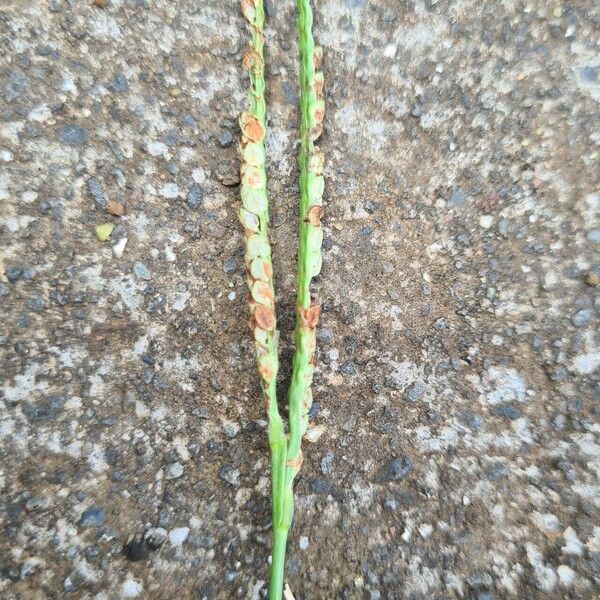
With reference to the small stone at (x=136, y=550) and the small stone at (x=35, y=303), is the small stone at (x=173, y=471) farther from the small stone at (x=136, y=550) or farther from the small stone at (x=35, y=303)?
the small stone at (x=35, y=303)

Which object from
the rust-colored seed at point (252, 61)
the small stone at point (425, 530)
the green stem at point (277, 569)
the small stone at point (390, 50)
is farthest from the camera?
the small stone at point (390, 50)

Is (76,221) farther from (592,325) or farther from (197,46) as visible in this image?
(592,325)

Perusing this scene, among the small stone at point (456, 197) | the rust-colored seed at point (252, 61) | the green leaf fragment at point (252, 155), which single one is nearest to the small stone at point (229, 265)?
the green leaf fragment at point (252, 155)

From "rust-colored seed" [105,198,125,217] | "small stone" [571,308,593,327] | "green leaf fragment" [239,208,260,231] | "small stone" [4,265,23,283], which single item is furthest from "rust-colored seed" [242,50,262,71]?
"small stone" [571,308,593,327]

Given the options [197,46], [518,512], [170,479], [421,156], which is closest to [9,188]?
[197,46]

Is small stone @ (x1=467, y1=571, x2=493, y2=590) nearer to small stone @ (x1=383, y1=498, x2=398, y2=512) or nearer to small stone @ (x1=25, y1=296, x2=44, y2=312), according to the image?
small stone @ (x1=383, y1=498, x2=398, y2=512)

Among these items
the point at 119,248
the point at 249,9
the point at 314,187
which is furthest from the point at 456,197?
the point at 119,248
